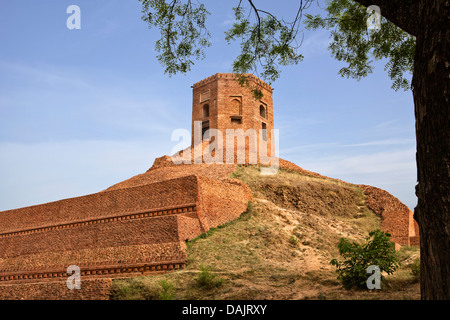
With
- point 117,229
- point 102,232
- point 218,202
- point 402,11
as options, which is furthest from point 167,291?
point 402,11

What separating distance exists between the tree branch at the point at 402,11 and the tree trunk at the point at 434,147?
0.78 m

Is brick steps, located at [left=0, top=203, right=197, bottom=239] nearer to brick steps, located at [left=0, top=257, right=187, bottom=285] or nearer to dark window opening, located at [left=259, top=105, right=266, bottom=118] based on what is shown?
brick steps, located at [left=0, top=257, right=187, bottom=285]

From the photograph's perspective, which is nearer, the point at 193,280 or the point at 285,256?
the point at 193,280

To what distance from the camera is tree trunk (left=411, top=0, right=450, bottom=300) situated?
10.9 ft

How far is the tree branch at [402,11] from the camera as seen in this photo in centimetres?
443

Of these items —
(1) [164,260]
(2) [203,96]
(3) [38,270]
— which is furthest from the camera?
(2) [203,96]

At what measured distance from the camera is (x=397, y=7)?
15.0 ft

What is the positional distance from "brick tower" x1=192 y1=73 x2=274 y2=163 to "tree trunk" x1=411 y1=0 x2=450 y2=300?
1997 cm

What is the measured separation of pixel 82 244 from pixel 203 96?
15593 millimetres

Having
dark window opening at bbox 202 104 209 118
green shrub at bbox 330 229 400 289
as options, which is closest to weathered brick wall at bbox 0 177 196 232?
green shrub at bbox 330 229 400 289

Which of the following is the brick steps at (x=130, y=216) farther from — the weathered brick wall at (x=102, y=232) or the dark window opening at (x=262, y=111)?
the dark window opening at (x=262, y=111)

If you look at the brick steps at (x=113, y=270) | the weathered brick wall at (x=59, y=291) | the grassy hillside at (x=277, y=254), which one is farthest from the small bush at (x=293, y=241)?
the weathered brick wall at (x=59, y=291)
